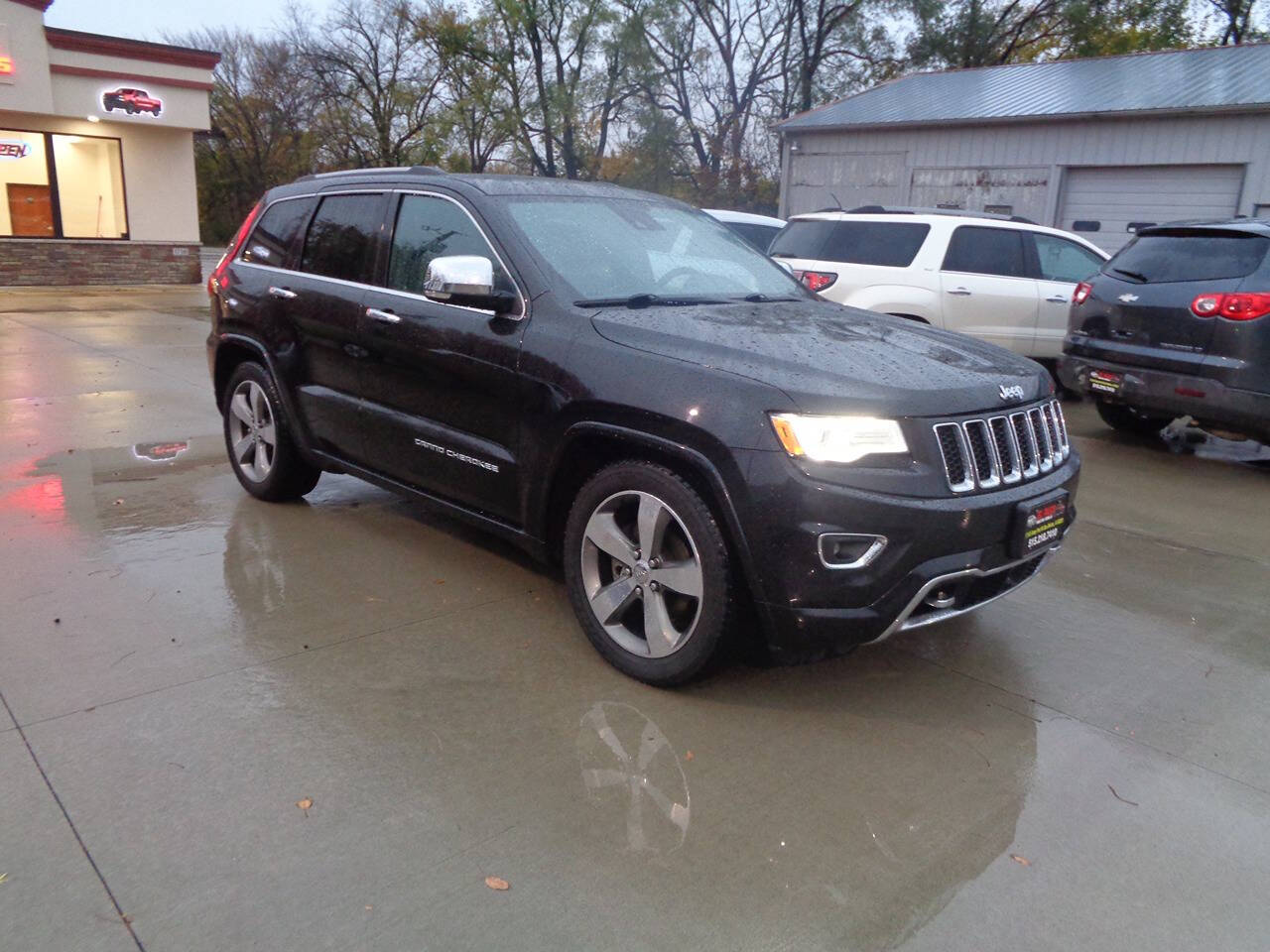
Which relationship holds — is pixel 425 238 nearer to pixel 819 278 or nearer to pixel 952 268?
pixel 819 278

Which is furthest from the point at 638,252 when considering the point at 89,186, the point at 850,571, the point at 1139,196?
the point at 89,186

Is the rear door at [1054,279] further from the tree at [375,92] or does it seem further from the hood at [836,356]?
the tree at [375,92]

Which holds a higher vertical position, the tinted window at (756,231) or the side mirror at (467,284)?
the tinted window at (756,231)

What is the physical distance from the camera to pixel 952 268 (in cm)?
927

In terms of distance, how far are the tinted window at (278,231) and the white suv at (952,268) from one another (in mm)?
4956

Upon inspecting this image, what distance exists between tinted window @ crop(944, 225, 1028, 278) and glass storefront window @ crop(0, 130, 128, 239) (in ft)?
58.3

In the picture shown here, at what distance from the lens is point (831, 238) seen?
9539 mm

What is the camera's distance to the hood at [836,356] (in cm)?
320

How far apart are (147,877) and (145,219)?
21.3 meters

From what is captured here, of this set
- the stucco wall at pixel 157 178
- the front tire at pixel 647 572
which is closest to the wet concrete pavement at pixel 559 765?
the front tire at pixel 647 572

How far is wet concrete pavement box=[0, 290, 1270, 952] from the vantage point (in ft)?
8.14

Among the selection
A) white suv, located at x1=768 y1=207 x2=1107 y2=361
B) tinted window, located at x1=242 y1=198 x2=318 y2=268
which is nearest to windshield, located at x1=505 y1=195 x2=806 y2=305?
tinted window, located at x1=242 y1=198 x2=318 y2=268

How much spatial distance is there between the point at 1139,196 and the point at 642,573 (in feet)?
52.0

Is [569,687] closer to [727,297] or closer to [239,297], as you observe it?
[727,297]
